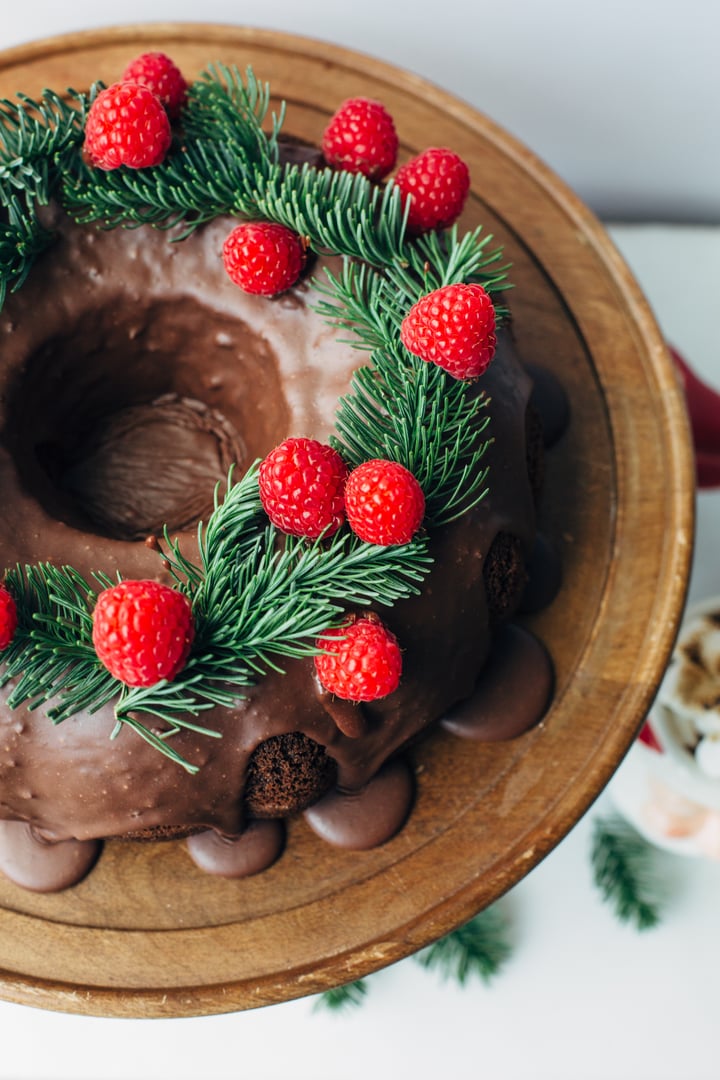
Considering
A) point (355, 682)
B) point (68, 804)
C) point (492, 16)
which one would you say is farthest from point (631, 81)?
point (68, 804)

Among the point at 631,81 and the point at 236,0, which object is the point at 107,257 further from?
the point at 631,81

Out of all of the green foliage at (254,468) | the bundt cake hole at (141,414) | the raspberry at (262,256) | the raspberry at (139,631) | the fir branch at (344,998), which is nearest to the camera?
the raspberry at (139,631)

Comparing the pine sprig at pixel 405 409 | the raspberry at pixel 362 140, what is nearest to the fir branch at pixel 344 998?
the pine sprig at pixel 405 409

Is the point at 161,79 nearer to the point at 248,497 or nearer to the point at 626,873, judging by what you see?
the point at 248,497

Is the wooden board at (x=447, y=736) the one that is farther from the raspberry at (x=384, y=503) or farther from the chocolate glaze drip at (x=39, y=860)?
the raspberry at (x=384, y=503)

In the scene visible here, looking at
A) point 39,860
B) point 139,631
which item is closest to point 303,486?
point 139,631
